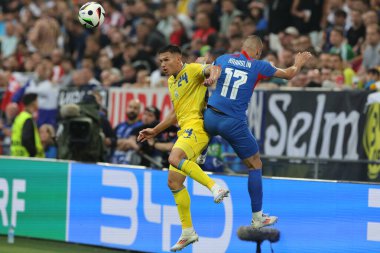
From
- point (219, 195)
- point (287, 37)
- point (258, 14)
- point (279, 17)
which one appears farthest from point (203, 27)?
point (219, 195)

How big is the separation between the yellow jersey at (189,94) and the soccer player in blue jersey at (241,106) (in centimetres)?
23

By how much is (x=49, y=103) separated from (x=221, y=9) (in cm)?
497

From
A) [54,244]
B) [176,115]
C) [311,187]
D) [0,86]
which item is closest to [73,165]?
[54,244]

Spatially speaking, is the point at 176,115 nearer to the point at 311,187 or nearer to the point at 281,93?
the point at 311,187

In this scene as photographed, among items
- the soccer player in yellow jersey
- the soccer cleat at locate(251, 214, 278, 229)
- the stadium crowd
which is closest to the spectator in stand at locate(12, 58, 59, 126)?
the stadium crowd

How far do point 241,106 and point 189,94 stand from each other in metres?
0.69

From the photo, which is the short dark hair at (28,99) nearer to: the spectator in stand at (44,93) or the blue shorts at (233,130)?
the spectator in stand at (44,93)

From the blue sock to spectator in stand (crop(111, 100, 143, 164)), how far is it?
496 centimetres

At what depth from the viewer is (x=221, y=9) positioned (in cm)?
2148

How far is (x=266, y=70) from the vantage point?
11062 millimetres

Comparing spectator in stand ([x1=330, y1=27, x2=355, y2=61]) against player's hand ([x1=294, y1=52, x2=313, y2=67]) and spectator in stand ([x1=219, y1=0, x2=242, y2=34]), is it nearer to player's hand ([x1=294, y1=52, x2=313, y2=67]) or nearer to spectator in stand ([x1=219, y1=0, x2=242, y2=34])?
spectator in stand ([x1=219, y1=0, x2=242, y2=34])

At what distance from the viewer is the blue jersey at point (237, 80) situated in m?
11.1

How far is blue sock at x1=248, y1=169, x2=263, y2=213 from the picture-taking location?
1116 centimetres

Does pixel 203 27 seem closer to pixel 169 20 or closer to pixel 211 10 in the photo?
pixel 211 10
